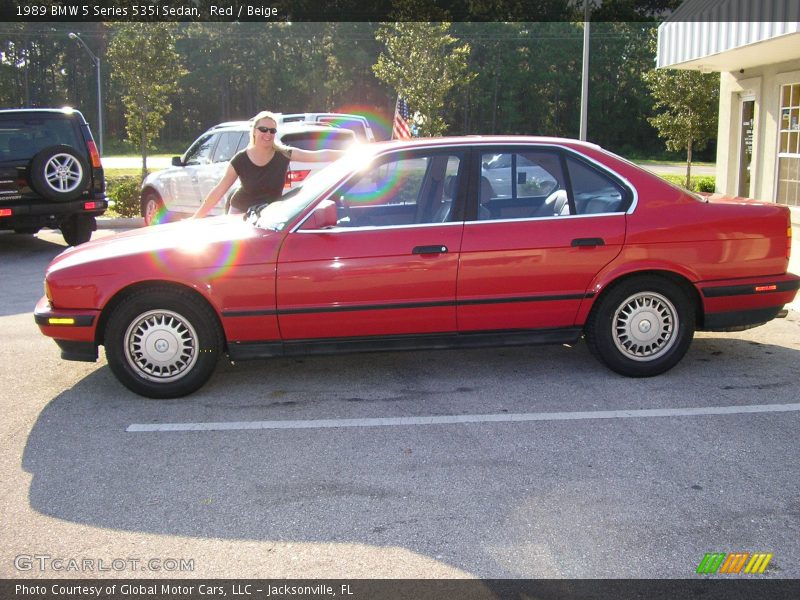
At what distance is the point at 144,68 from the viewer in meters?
26.0

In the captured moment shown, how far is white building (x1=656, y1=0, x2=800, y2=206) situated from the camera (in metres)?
12.0

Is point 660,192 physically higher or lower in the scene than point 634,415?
higher

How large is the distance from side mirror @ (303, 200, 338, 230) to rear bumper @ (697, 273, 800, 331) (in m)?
2.52

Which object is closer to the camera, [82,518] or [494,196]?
[82,518]

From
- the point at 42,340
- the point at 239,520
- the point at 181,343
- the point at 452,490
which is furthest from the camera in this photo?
the point at 42,340

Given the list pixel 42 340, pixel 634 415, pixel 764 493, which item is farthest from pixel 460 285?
pixel 42 340

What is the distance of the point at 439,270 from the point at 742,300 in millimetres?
2134

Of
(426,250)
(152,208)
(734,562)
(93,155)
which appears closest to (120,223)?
(152,208)

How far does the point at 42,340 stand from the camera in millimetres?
7344

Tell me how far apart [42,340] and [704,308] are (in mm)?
5318

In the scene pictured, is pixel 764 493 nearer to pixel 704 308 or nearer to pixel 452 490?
pixel 452 490

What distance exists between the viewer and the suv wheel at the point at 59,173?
11523 mm

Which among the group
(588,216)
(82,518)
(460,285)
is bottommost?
(82,518)

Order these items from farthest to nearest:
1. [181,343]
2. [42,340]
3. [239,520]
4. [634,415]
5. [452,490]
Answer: [42,340], [181,343], [634,415], [452,490], [239,520]
